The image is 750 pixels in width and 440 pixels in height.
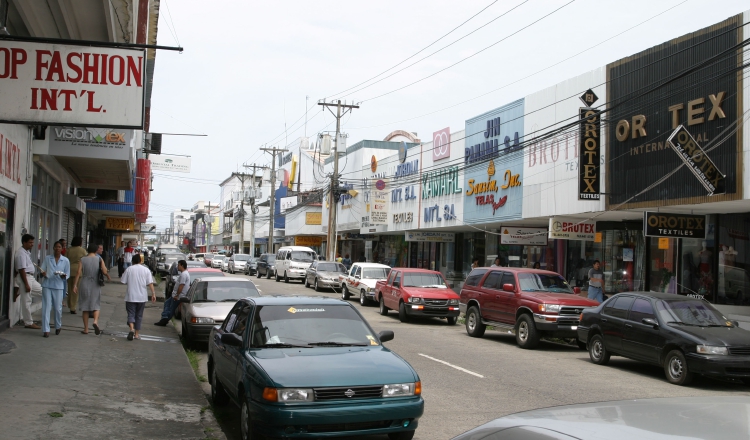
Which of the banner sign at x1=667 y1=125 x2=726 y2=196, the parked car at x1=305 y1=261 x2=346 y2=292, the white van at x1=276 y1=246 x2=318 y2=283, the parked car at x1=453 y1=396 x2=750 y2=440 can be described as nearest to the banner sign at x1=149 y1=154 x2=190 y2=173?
the white van at x1=276 y1=246 x2=318 y2=283

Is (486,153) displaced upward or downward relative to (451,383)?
upward

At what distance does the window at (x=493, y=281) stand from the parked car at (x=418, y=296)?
3057 mm

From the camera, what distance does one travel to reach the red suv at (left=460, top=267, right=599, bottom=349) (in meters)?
15.8

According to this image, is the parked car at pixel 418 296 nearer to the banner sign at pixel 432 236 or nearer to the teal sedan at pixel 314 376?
the banner sign at pixel 432 236

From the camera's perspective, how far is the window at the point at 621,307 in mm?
13547

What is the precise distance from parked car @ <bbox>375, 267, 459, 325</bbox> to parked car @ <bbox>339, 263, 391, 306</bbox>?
368cm

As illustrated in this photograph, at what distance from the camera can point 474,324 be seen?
18406 millimetres

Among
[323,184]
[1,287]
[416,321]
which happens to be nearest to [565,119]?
[416,321]

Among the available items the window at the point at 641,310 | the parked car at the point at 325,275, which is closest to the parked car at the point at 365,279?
the parked car at the point at 325,275

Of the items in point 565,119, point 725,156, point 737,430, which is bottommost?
point 737,430

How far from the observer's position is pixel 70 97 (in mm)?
7309

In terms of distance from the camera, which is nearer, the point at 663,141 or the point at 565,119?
the point at 663,141

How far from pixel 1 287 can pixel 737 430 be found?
527 inches

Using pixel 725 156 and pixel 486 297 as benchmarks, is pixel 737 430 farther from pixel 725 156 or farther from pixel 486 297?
pixel 725 156
